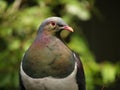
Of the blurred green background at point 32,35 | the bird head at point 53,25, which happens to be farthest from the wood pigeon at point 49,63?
the blurred green background at point 32,35

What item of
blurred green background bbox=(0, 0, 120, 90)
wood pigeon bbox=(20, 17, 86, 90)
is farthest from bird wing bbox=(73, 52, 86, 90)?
blurred green background bbox=(0, 0, 120, 90)

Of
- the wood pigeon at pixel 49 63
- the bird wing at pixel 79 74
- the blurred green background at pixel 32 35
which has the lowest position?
the blurred green background at pixel 32 35

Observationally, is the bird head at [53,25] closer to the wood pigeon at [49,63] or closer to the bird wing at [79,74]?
the wood pigeon at [49,63]

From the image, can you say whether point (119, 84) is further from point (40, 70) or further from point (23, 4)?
point (40, 70)

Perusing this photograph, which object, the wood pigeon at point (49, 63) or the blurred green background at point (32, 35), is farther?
the blurred green background at point (32, 35)

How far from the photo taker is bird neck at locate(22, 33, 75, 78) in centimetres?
189

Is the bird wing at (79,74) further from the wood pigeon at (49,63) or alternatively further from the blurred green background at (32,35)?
the blurred green background at (32,35)

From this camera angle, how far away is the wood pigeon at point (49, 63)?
1.89 metres

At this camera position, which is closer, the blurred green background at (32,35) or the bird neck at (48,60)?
the bird neck at (48,60)

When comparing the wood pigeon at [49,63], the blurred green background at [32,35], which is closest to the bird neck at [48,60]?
the wood pigeon at [49,63]

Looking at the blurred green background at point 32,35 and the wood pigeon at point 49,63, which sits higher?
the wood pigeon at point 49,63

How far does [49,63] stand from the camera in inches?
74.2

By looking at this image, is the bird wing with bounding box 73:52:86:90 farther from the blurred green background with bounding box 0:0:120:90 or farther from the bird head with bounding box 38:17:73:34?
the blurred green background with bounding box 0:0:120:90

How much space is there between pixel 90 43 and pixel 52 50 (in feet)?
10.4
